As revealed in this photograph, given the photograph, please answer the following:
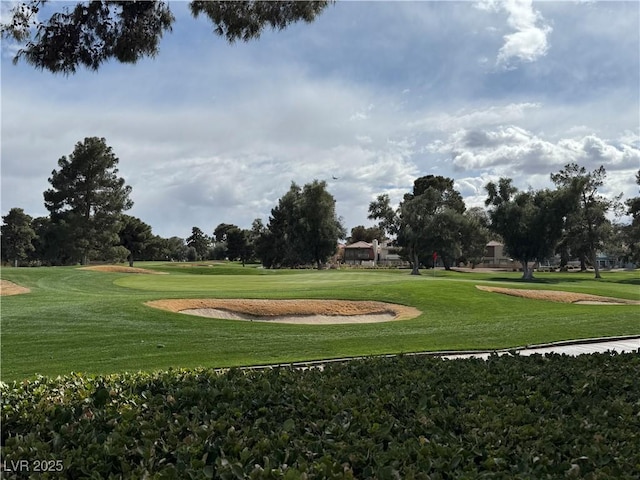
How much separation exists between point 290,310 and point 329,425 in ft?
46.2

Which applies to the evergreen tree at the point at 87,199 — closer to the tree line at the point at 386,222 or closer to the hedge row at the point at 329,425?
the tree line at the point at 386,222

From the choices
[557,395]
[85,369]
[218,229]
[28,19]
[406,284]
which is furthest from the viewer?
[218,229]

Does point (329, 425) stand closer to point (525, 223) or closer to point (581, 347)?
point (581, 347)

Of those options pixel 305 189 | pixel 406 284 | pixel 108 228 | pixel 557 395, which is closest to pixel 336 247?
pixel 305 189

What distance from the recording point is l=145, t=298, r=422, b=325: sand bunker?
16.8m

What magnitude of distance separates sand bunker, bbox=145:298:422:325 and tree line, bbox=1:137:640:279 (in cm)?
3050

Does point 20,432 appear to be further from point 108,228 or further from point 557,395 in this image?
point 108,228

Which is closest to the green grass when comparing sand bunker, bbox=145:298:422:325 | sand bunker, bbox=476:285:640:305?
sand bunker, bbox=145:298:422:325

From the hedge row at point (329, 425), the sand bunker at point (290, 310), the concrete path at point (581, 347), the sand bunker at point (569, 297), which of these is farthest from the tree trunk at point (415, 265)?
the hedge row at point (329, 425)

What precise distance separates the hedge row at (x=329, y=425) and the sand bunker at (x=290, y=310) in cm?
1167

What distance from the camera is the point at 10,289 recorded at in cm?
2050

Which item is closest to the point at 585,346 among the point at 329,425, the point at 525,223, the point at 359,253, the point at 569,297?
the point at 329,425

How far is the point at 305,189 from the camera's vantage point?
5919 cm

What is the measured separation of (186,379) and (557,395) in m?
3.37
